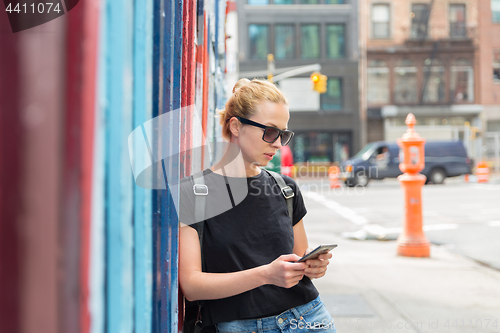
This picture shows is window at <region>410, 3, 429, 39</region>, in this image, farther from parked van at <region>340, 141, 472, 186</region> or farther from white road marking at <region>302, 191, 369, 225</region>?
white road marking at <region>302, 191, 369, 225</region>

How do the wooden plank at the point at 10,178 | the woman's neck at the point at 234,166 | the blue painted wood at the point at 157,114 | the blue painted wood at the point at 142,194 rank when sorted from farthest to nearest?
the woman's neck at the point at 234,166 < the blue painted wood at the point at 157,114 < the blue painted wood at the point at 142,194 < the wooden plank at the point at 10,178

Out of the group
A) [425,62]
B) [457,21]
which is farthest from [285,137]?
[457,21]

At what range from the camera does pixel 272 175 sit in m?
2.03

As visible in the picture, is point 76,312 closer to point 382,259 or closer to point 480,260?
point 382,259

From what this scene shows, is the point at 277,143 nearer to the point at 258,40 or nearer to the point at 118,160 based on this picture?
the point at 118,160

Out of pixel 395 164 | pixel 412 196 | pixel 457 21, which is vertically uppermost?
pixel 457 21

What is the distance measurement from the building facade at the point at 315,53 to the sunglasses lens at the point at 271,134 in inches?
1053

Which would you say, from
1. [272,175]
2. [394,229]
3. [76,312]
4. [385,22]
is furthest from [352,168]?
[76,312]

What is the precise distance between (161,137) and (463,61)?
104 ft

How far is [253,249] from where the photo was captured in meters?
1.76

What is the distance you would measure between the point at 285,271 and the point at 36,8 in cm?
106

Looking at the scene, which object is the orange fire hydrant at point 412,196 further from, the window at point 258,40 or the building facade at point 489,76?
the building facade at point 489,76

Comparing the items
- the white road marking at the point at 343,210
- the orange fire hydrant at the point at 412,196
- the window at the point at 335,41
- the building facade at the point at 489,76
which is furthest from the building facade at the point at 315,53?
the orange fire hydrant at the point at 412,196

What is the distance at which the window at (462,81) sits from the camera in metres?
29.1
